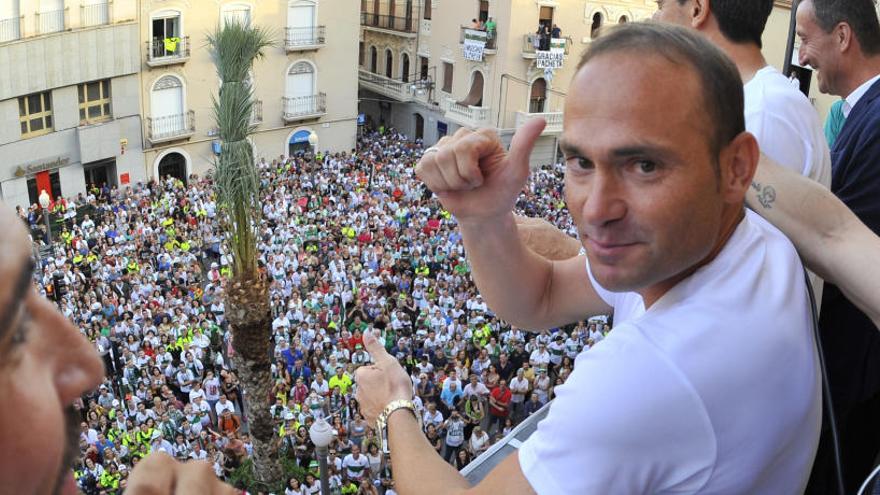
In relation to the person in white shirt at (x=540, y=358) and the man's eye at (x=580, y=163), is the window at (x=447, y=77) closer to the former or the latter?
the person in white shirt at (x=540, y=358)

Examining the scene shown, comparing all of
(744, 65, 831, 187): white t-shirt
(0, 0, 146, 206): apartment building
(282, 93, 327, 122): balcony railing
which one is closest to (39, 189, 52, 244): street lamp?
(0, 0, 146, 206): apartment building

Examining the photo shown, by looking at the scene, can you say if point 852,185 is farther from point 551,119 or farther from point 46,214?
point 551,119

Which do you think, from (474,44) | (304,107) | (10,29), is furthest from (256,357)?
(474,44)

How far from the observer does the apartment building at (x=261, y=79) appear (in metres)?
25.4

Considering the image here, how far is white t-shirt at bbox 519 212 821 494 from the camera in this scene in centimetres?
163

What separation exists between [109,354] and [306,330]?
10.2 ft

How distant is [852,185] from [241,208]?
30.7 ft

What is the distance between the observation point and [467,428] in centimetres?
1174

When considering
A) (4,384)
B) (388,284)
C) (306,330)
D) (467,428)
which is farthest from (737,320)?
(388,284)

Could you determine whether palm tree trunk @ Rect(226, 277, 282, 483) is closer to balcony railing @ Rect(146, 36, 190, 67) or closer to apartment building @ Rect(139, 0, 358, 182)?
apartment building @ Rect(139, 0, 358, 182)

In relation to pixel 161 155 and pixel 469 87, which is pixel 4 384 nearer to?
pixel 161 155

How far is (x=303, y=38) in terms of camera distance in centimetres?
2830

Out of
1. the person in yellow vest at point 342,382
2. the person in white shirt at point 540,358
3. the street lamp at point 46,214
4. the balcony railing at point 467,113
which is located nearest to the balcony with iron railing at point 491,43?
the balcony railing at point 467,113

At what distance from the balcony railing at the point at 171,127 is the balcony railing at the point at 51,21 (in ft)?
12.1
